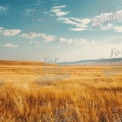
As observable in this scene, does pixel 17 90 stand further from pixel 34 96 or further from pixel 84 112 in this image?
pixel 84 112

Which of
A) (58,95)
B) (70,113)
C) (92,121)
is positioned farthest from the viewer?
(58,95)

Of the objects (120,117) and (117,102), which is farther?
(117,102)

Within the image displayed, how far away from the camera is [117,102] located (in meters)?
7.00

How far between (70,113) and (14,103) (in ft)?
5.67

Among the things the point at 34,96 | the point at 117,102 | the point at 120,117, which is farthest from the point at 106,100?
the point at 34,96

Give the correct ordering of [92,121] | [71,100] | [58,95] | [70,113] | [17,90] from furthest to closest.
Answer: [17,90]
[58,95]
[71,100]
[70,113]
[92,121]

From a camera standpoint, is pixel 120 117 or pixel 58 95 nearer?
pixel 120 117

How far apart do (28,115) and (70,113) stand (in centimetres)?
95

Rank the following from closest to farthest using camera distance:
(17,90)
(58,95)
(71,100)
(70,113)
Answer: (70,113) < (71,100) < (58,95) < (17,90)

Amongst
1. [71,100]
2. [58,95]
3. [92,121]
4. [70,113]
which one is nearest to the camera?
[92,121]

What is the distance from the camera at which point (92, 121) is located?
556 cm

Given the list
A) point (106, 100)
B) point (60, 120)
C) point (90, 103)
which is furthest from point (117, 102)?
point (60, 120)

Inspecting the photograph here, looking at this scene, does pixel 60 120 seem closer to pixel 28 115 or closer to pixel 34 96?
pixel 28 115

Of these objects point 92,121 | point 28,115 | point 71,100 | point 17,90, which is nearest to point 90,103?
point 71,100
